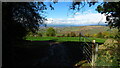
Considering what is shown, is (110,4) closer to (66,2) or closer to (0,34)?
(66,2)

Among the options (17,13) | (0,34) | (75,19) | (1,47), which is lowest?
(1,47)

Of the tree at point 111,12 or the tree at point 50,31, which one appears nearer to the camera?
the tree at point 111,12

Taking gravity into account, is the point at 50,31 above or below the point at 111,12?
below

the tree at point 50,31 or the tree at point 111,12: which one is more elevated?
the tree at point 111,12

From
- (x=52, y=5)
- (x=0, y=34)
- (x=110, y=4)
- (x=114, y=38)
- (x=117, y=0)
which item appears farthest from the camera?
(x=52, y=5)

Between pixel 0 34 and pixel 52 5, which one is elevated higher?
pixel 52 5

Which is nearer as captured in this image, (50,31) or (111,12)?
(111,12)

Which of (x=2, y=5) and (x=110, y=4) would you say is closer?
(x=2, y=5)

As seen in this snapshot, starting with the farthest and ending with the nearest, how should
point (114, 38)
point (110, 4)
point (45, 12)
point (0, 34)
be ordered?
point (45, 12) → point (110, 4) → point (0, 34) → point (114, 38)

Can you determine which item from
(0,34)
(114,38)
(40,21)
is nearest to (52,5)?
(40,21)

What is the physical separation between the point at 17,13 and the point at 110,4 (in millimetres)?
3847

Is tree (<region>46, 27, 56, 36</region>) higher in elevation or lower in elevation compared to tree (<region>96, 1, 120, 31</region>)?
lower

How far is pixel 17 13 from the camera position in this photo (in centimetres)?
548

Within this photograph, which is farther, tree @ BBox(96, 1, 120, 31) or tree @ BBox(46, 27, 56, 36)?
tree @ BBox(46, 27, 56, 36)
